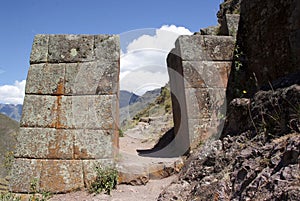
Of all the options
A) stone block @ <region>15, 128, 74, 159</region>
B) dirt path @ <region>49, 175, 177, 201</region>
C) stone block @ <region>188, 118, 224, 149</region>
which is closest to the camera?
dirt path @ <region>49, 175, 177, 201</region>

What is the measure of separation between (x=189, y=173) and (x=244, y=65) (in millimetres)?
2776

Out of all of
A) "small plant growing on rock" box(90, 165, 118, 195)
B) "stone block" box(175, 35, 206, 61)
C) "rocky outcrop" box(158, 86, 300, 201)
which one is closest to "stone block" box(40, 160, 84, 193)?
"small plant growing on rock" box(90, 165, 118, 195)

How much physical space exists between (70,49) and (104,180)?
2.23m

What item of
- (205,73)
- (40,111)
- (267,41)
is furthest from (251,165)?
(40,111)

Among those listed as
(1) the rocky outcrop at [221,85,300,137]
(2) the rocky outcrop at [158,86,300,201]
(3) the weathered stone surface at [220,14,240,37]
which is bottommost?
(2) the rocky outcrop at [158,86,300,201]

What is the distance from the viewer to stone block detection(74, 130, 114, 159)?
14.0 feet

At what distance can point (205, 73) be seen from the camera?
5141mm

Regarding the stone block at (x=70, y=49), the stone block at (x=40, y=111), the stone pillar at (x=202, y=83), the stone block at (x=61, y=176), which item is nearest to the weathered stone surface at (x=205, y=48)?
the stone pillar at (x=202, y=83)

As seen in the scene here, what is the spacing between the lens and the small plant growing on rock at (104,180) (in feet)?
13.2

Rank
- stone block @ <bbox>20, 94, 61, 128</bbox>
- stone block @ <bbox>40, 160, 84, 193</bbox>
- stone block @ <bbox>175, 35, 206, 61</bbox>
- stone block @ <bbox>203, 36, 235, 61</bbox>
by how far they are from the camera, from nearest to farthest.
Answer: stone block @ <bbox>40, 160, 84, 193</bbox> → stone block @ <bbox>20, 94, 61, 128</bbox> → stone block @ <bbox>175, 35, 206, 61</bbox> → stone block @ <bbox>203, 36, 235, 61</bbox>

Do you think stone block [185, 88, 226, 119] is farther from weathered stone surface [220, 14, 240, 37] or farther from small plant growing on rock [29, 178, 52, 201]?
small plant growing on rock [29, 178, 52, 201]

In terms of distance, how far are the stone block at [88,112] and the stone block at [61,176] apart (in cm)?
59

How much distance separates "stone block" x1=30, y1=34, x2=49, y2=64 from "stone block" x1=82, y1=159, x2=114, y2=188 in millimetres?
1874

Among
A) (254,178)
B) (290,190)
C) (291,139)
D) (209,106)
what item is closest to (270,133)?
(291,139)
